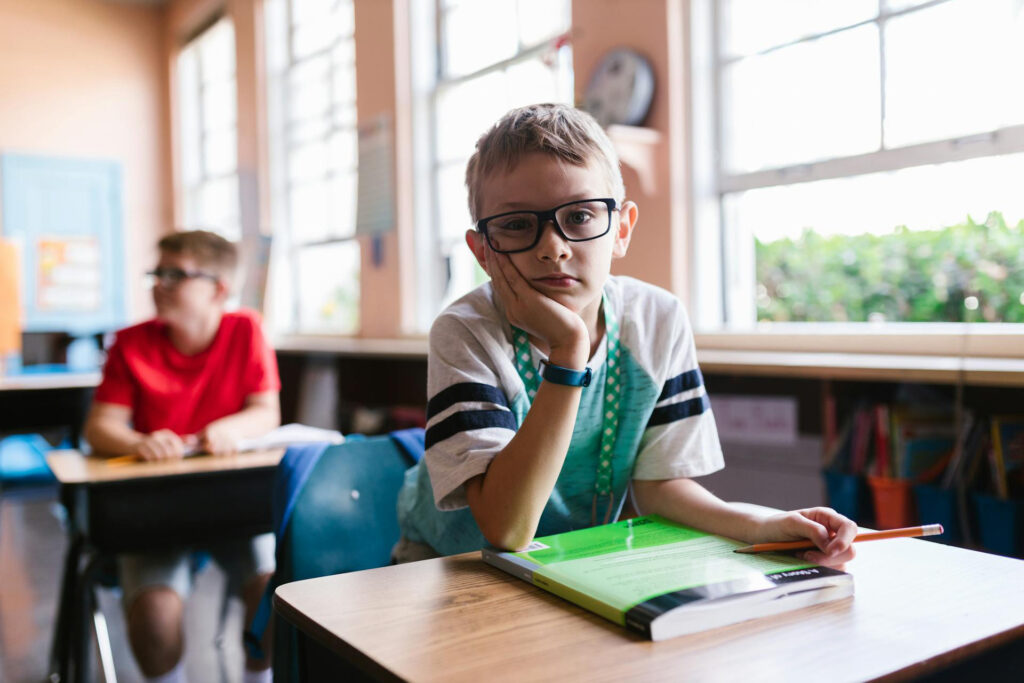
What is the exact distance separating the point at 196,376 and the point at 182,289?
0.24 metres

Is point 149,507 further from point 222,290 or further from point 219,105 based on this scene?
point 219,105

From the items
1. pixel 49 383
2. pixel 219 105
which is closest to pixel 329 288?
pixel 49 383

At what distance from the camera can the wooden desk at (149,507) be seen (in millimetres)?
1739

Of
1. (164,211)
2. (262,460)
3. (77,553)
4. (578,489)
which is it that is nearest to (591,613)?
(578,489)

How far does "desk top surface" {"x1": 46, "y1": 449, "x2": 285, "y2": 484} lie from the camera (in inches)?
67.4

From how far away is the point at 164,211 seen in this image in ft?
25.7

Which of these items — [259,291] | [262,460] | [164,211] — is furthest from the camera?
[164,211]

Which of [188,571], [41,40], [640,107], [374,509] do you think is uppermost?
[41,40]

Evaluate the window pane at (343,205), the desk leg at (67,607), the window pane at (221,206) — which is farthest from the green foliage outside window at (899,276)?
the window pane at (221,206)

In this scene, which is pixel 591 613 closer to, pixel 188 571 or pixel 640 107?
pixel 188 571

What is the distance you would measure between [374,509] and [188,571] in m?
0.83

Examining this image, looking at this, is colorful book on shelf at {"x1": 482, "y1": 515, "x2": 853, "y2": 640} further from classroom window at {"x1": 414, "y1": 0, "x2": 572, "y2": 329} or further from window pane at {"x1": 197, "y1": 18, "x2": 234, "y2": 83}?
window pane at {"x1": 197, "y1": 18, "x2": 234, "y2": 83}

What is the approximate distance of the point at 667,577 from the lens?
0.76 m

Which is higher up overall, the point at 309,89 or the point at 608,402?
the point at 309,89
